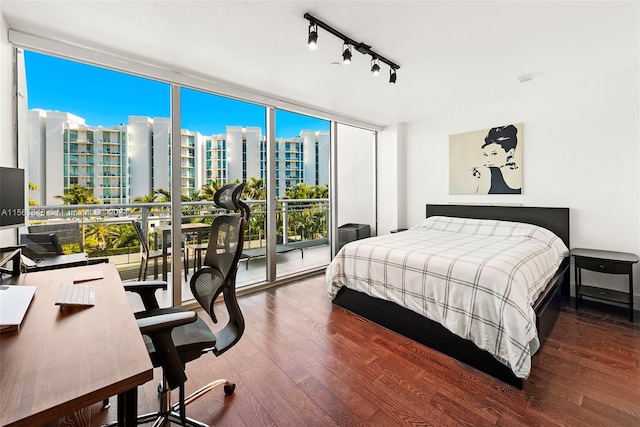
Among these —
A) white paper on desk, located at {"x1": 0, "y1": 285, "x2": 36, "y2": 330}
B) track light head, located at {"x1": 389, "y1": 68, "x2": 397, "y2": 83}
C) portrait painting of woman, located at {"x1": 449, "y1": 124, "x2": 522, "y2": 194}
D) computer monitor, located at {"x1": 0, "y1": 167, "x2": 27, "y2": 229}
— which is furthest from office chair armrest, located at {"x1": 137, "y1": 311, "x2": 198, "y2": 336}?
portrait painting of woman, located at {"x1": 449, "y1": 124, "x2": 522, "y2": 194}

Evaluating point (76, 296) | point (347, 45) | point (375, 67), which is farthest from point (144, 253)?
point (375, 67)

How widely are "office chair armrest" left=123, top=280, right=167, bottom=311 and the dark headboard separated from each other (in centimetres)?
392

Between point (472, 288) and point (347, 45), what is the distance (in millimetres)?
2149

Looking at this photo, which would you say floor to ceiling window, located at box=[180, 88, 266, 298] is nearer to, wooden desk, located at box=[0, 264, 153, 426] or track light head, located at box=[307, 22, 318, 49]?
track light head, located at box=[307, 22, 318, 49]

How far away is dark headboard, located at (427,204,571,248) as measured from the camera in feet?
11.0

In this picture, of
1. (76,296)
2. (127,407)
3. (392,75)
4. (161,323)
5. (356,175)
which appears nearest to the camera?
(127,407)

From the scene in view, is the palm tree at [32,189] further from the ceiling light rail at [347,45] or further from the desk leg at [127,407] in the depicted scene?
the ceiling light rail at [347,45]

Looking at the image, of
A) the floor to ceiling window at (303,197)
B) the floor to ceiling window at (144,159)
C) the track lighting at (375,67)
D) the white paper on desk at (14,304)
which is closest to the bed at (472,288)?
the floor to ceiling window at (144,159)

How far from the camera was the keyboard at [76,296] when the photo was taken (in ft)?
3.72

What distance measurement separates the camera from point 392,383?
186cm

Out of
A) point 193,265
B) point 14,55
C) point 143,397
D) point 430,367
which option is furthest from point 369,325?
point 14,55

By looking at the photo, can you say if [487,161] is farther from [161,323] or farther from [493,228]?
[161,323]

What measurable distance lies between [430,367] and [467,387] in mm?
264

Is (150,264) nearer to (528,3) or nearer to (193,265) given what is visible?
(193,265)
